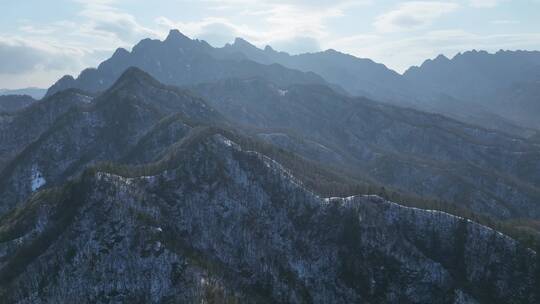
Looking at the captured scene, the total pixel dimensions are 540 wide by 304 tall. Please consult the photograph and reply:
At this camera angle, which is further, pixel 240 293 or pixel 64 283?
pixel 240 293

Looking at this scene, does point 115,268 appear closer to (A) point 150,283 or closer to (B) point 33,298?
(A) point 150,283

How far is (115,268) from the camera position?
189 meters

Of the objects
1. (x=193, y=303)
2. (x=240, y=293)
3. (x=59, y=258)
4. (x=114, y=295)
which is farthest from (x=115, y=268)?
(x=240, y=293)

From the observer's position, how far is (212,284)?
7377 inches

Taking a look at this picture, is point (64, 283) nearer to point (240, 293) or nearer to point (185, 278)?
point (185, 278)

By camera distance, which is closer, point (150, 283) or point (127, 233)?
point (150, 283)

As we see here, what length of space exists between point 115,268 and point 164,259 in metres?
19.6

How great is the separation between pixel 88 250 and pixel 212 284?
53.4 metres

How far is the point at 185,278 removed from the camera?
18538 centimetres

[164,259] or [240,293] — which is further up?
[164,259]

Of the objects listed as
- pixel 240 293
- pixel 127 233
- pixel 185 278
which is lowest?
pixel 240 293

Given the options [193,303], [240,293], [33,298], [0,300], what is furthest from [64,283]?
[240,293]

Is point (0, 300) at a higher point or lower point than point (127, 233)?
lower

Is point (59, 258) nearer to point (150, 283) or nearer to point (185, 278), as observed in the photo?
point (150, 283)
